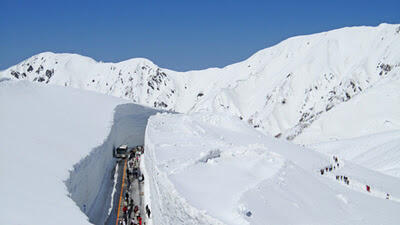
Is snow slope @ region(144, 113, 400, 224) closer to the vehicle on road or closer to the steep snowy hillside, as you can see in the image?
the vehicle on road

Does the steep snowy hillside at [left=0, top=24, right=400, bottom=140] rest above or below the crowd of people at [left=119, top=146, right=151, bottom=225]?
above

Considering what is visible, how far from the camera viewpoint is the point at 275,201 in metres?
14.2

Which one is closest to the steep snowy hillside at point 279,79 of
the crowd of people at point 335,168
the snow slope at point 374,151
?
the snow slope at point 374,151

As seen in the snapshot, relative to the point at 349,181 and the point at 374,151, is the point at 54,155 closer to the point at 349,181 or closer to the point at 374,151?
the point at 349,181

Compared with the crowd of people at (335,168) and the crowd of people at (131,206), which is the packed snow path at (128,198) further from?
the crowd of people at (335,168)

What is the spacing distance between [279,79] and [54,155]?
315ft

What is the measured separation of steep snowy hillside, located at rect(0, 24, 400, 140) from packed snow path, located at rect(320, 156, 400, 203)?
37.7m

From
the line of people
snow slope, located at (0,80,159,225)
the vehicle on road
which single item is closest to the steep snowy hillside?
the line of people

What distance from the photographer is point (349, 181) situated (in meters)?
25.5

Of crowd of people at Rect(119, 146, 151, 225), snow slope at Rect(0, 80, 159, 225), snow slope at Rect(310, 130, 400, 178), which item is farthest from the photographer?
snow slope at Rect(310, 130, 400, 178)

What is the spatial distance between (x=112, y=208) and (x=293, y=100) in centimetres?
8519

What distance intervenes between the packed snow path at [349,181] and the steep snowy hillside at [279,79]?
37.7 metres

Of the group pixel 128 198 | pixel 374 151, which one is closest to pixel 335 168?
pixel 128 198

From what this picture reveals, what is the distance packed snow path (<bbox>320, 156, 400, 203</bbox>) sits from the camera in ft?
78.0
